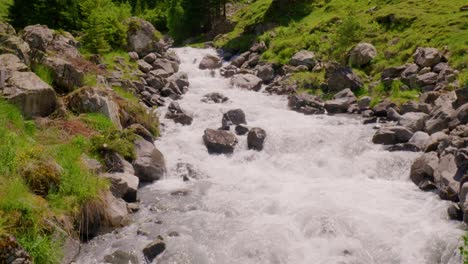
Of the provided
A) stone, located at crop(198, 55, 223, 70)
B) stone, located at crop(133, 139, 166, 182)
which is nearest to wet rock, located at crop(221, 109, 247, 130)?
stone, located at crop(133, 139, 166, 182)

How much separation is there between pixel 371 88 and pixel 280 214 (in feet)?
57.7

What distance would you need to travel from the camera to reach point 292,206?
51.4ft

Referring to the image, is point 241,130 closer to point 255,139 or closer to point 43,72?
point 255,139

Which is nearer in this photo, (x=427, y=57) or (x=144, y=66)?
(x=427, y=57)

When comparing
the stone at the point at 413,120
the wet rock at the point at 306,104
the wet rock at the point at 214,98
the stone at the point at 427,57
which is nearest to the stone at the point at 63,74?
the wet rock at the point at 214,98

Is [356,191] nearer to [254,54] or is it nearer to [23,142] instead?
[23,142]

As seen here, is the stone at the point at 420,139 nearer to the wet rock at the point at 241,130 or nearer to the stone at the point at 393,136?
the stone at the point at 393,136

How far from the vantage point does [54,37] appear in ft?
87.4

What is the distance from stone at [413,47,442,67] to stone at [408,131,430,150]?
9558 mm

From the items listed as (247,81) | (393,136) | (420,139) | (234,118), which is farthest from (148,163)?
(247,81)

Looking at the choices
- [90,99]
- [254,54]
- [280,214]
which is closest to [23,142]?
[90,99]

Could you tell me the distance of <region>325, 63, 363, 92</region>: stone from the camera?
30.3 metres

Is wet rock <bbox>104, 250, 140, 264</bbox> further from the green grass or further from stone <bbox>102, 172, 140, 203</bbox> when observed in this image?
the green grass

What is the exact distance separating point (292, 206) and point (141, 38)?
24916mm
